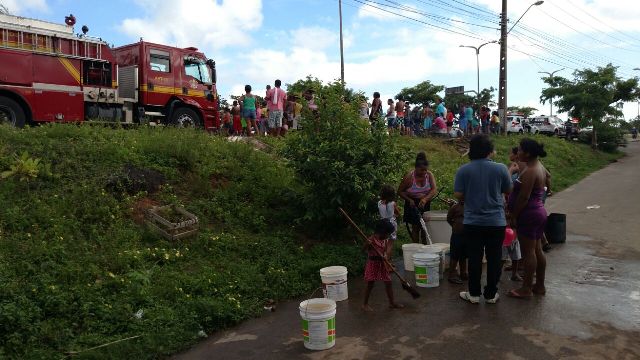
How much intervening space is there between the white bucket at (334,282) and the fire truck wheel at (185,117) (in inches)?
334

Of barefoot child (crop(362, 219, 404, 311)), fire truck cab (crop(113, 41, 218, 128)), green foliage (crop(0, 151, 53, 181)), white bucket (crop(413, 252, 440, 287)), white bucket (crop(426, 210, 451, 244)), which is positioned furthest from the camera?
fire truck cab (crop(113, 41, 218, 128))

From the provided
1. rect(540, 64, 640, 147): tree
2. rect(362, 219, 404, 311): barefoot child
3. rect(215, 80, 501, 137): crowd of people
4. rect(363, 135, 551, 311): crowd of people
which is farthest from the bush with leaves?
rect(540, 64, 640, 147): tree

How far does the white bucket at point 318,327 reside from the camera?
174 inches

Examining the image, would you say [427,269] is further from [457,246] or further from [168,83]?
[168,83]

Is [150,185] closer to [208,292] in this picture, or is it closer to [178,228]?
[178,228]

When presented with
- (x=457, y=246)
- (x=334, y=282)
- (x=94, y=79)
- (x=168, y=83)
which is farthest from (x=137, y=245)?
(x=168, y=83)

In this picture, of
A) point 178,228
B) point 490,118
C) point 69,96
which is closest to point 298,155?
point 178,228

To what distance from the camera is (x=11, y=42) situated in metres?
10.8

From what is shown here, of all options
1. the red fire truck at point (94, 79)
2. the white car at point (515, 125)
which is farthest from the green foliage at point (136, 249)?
the white car at point (515, 125)

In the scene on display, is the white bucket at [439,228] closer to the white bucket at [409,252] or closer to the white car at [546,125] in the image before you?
the white bucket at [409,252]

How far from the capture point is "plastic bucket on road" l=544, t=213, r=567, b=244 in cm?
837

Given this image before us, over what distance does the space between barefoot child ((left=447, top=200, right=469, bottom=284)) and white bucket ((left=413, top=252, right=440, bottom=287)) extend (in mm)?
273

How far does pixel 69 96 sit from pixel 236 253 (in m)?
7.23

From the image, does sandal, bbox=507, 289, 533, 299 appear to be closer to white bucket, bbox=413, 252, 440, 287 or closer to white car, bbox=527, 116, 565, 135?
white bucket, bbox=413, 252, 440, 287
